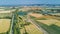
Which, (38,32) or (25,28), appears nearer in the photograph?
(38,32)

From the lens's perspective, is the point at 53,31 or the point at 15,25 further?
the point at 15,25

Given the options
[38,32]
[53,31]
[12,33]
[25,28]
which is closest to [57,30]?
[53,31]

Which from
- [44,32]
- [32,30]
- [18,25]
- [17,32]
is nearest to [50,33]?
[44,32]

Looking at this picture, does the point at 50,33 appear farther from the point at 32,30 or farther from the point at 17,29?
the point at 17,29

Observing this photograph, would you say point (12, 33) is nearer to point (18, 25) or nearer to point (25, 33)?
point (25, 33)

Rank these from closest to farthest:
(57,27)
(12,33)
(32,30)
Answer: (12,33), (32,30), (57,27)

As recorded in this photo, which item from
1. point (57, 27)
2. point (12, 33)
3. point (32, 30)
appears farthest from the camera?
point (57, 27)

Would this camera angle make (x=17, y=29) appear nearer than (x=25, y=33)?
No

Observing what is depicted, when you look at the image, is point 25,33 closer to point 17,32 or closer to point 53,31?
point 17,32
